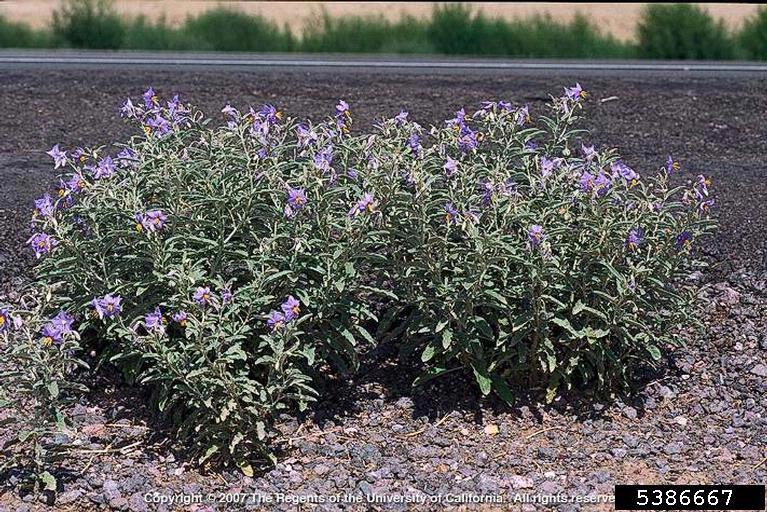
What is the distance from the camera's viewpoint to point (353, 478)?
161 inches

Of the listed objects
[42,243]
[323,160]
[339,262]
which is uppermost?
[323,160]

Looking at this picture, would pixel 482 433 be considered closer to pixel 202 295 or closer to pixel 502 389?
pixel 502 389

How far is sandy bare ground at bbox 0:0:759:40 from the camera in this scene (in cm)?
1980

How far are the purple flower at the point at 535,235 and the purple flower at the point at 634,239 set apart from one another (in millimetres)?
334

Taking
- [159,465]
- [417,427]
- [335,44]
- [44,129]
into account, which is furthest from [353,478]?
[335,44]

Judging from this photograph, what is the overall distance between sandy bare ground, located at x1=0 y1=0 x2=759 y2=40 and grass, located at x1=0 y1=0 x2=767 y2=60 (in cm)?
238

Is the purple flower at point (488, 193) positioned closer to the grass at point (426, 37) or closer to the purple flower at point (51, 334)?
the purple flower at point (51, 334)

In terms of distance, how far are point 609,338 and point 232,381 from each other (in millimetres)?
1532

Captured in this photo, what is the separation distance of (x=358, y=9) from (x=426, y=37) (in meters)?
8.14

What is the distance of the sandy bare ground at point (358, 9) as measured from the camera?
19.8m

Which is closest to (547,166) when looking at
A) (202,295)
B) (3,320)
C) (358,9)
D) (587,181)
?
(587,181)

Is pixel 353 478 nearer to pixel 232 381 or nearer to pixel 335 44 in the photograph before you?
pixel 232 381

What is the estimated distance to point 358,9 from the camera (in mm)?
23656

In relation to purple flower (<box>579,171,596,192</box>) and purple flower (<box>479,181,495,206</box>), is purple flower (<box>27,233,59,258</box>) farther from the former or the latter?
purple flower (<box>579,171,596,192</box>)
